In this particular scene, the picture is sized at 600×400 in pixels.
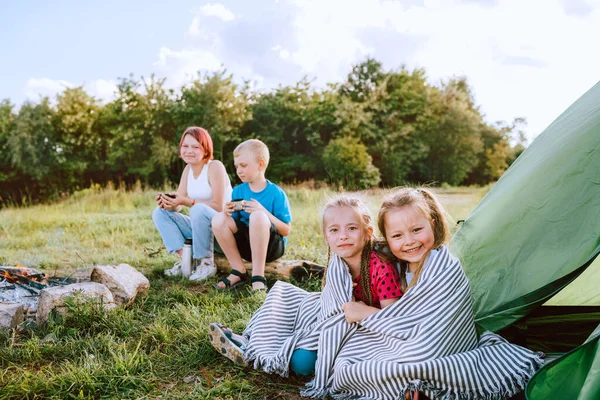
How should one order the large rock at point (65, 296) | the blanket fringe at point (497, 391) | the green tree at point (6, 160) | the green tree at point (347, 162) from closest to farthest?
the blanket fringe at point (497, 391)
the large rock at point (65, 296)
the green tree at point (347, 162)
the green tree at point (6, 160)

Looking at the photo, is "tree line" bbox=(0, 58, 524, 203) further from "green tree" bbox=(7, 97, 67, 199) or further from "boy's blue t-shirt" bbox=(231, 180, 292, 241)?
"boy's blue t-shirt" bbox=(231, 180, 292, 241)

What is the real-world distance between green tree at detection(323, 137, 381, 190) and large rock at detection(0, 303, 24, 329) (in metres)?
12.8

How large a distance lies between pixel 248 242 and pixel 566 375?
264 cm

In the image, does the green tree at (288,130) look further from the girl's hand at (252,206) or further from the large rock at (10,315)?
the large rock at (10,315)

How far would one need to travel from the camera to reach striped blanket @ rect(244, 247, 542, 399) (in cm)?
208

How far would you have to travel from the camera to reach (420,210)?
233cm

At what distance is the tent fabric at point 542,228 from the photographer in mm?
2264

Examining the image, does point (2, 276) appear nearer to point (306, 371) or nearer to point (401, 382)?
point (306, 371)

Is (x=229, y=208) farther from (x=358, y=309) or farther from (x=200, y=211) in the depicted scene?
(x=358, y=309)

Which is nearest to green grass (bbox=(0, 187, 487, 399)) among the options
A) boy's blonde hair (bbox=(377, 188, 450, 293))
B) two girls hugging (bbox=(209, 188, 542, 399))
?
two girls hugging (bbox=(209, 188, 542, 399))

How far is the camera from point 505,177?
332 cm

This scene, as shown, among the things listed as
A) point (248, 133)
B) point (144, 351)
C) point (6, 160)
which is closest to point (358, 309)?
point (144, 351)

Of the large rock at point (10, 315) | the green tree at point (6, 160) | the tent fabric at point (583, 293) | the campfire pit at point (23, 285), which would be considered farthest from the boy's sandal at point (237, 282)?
the green tree at point (6, 160)

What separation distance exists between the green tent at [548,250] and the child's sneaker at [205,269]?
2047mm
